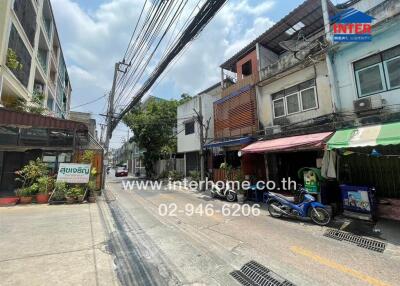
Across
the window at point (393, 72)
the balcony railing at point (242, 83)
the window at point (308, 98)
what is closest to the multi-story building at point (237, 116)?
the balcony railing at point (242, 83)

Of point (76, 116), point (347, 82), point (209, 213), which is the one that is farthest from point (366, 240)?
point (76, 116)

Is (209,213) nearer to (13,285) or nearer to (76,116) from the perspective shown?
(13,285)

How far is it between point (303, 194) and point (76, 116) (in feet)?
127

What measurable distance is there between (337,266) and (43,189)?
456 inches

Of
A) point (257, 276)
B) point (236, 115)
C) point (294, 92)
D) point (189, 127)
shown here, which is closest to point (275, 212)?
point (257, 276)

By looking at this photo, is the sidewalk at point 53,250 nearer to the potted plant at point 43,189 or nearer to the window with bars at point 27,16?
the potted plant at point 43,189

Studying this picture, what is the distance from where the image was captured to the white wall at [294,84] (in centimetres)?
870

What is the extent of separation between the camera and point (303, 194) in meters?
7.29

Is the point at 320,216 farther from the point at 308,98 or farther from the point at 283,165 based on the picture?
the point at 308,98

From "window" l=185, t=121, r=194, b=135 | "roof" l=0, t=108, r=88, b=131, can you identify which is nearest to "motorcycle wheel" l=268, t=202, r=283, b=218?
"roof" l=0, t=108, r=88, b=131

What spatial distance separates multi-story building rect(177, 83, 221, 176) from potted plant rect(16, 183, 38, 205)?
10749 mm

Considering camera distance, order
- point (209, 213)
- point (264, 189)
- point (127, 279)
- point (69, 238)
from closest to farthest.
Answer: point (127, 279)
point (69, 238)
point (209, 213)
point (264, 189)

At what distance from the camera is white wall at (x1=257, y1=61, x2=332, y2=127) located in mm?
8696

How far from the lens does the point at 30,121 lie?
9.69 m
